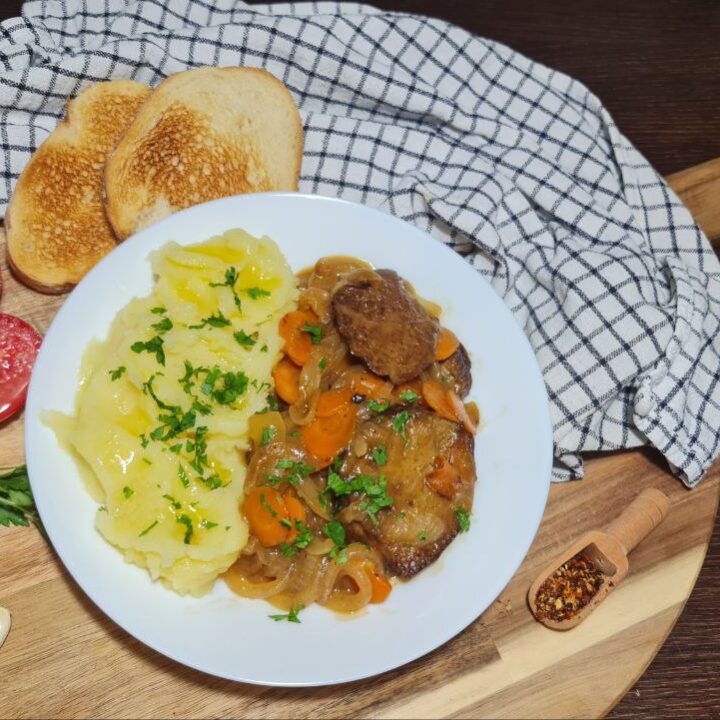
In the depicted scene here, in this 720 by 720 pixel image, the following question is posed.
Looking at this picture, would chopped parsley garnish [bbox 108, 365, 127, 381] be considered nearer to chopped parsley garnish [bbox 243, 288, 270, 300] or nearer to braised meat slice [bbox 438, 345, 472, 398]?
chopped parsley garnish [bbox 243, 288, 270, 300]

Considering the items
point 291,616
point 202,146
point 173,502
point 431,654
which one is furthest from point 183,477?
point 202,146

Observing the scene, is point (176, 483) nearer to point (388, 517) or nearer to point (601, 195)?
point (388, 517)

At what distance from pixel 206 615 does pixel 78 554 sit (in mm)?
683

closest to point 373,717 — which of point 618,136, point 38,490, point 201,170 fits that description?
point 38,490

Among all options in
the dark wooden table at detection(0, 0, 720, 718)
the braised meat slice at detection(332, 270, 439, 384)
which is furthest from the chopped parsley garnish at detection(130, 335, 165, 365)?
the dark wooden table at detection(0, 0, 720, 718)

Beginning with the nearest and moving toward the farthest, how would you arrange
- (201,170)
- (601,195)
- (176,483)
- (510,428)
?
(176,483) → (510,428) → (201,170) → (601,195)

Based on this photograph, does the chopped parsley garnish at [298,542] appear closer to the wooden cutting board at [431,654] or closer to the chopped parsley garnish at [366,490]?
the chopped parsley garnish at [366,490]

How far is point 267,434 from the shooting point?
13.5 ft

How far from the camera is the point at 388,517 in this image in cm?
418

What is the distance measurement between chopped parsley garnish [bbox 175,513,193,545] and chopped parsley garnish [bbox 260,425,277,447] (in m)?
0.50

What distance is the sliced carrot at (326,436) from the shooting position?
13.7 feet

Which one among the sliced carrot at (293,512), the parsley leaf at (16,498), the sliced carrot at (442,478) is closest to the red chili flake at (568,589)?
the sliced carrot at (442,478)

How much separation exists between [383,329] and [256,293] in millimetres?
681

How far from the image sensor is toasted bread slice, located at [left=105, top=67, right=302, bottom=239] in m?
4.79
